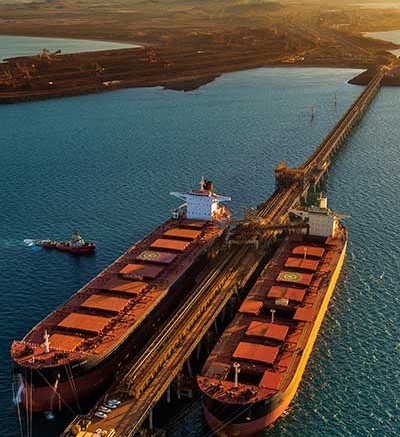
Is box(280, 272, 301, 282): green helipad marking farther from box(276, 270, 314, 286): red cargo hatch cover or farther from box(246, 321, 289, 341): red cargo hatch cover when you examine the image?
box(246, 321, 289, 341): red cargo hatch cover

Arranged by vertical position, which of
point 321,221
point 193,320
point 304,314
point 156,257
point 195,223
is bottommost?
point 193,320

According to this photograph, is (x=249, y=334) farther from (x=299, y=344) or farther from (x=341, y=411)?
(x=341, y=411)

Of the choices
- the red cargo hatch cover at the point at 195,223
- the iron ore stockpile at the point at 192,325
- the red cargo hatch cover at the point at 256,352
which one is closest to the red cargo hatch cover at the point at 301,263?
the iron ore stockpile at the point at 192,325

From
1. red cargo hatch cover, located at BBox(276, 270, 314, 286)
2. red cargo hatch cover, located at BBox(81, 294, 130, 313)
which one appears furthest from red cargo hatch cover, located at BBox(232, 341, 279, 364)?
red cargo hatch cover, located at BBox(276, 270, 314, 286)

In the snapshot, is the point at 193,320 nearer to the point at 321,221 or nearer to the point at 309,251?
the point at 309,251

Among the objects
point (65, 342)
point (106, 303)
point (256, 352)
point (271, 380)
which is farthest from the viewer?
point (106, 303)

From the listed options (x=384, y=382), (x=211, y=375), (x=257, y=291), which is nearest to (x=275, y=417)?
(x=211, y=375)

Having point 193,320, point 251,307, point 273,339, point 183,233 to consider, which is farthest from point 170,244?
point 273,339
